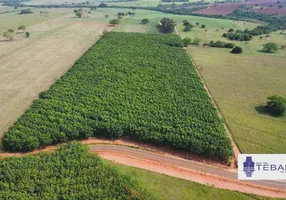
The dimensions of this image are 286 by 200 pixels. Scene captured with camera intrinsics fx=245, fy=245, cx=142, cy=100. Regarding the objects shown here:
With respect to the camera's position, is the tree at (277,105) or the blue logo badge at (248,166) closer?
the blue logo badge at (248,166)

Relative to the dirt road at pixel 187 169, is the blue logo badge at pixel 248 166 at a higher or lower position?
higher

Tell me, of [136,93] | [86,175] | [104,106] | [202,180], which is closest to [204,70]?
[136,93]

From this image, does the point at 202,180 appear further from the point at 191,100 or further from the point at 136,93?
the point at 136,93

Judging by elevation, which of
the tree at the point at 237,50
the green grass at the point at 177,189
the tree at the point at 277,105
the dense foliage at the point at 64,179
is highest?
the tree at the point at 237,50

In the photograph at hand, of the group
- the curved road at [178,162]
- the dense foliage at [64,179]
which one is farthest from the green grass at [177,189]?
the curved road at [178,162]

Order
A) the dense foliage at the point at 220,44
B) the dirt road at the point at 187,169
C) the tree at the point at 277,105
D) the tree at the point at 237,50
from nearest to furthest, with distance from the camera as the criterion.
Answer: the dirt road at the point at 187,169 < the tree at the point at 277,105 < the tree at the point at 237,50 < the dense foliage at the point at 220,44

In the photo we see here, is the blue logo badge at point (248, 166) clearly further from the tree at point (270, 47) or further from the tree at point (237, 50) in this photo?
the tree at point (270, 47)

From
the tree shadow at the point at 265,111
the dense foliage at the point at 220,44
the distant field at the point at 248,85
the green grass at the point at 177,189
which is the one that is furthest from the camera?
the dense foliage at the point at 220,44
